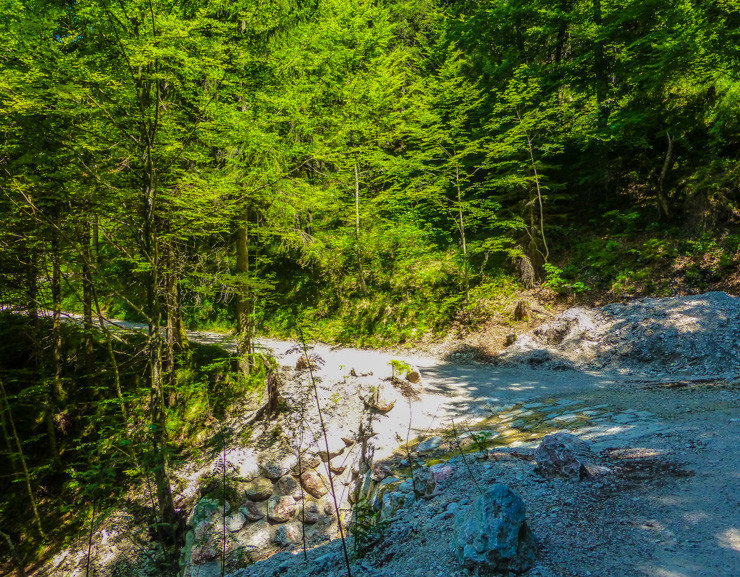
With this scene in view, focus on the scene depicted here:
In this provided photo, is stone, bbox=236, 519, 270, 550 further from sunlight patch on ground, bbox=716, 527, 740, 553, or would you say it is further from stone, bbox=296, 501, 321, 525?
sunlight patch on ground, bbox=716, 527, 740, 553

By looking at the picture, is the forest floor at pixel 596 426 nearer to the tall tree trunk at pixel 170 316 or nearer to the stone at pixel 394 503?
the stone at pixel 394 503

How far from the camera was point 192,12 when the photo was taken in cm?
643

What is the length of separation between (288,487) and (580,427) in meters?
4.85

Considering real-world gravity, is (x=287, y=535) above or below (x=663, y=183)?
below

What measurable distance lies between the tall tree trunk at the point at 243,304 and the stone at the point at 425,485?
16.2ft

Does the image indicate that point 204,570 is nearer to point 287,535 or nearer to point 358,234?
point 287,535

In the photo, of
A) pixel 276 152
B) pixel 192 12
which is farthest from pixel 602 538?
pixel 192 12

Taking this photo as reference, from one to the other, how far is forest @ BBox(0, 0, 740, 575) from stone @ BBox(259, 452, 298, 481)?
1.66 m

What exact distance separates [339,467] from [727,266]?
1109 centimetres

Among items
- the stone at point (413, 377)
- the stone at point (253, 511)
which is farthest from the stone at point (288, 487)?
the stone at point (413, 377)

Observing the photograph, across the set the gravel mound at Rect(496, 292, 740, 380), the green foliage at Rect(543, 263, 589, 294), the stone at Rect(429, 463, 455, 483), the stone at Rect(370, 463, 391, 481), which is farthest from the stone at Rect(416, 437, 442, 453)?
the green foliage at Rect(543, 263, 589, 294)

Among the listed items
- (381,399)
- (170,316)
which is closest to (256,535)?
(381,399)

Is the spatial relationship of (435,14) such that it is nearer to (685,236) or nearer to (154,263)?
(685,236)

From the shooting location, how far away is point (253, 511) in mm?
6090
